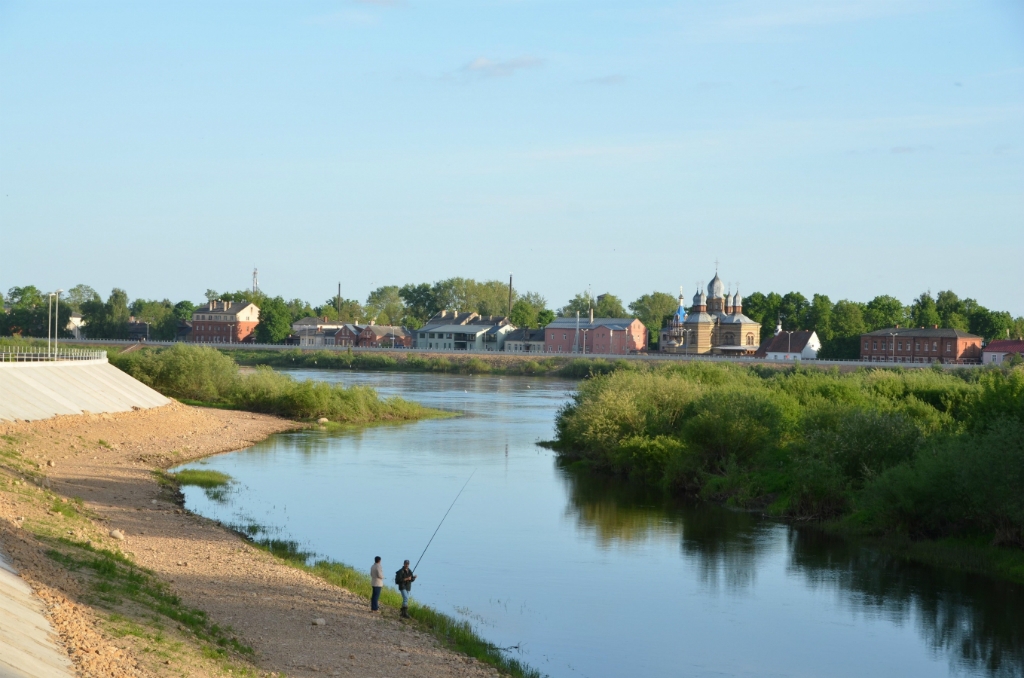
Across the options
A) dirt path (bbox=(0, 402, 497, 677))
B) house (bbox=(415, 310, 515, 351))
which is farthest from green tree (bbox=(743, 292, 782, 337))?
dirt path (bbox=(0, 402, 497, 677))

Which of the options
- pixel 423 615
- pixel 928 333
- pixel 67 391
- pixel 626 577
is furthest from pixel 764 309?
pixel 423 615

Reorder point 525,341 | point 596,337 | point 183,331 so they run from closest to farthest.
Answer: point 596,337
point 525,341
point 183,331

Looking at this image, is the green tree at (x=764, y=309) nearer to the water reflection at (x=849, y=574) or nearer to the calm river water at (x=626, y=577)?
the calm river water at (x=626, y=577)

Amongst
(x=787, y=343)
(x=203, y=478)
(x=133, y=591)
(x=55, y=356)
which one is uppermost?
(x=787, y=343)

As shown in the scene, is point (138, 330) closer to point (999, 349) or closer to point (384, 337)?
point (384, 337)

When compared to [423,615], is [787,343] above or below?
above

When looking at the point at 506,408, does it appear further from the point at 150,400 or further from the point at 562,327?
the point at 562,327

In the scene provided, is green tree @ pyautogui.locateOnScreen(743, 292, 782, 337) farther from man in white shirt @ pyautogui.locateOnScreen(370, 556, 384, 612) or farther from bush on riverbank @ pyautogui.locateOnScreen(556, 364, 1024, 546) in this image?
man in white shirt @ pyautogui.locateOnScreen(370, 556, 384, 612)

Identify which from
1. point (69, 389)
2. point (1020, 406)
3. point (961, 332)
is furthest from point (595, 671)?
point (961, 332)

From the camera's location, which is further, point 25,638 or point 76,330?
point 76,330

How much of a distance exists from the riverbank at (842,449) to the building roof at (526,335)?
110 m

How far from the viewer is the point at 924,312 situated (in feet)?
460

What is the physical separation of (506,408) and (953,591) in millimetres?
53000

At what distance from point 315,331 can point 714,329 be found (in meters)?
68.6
